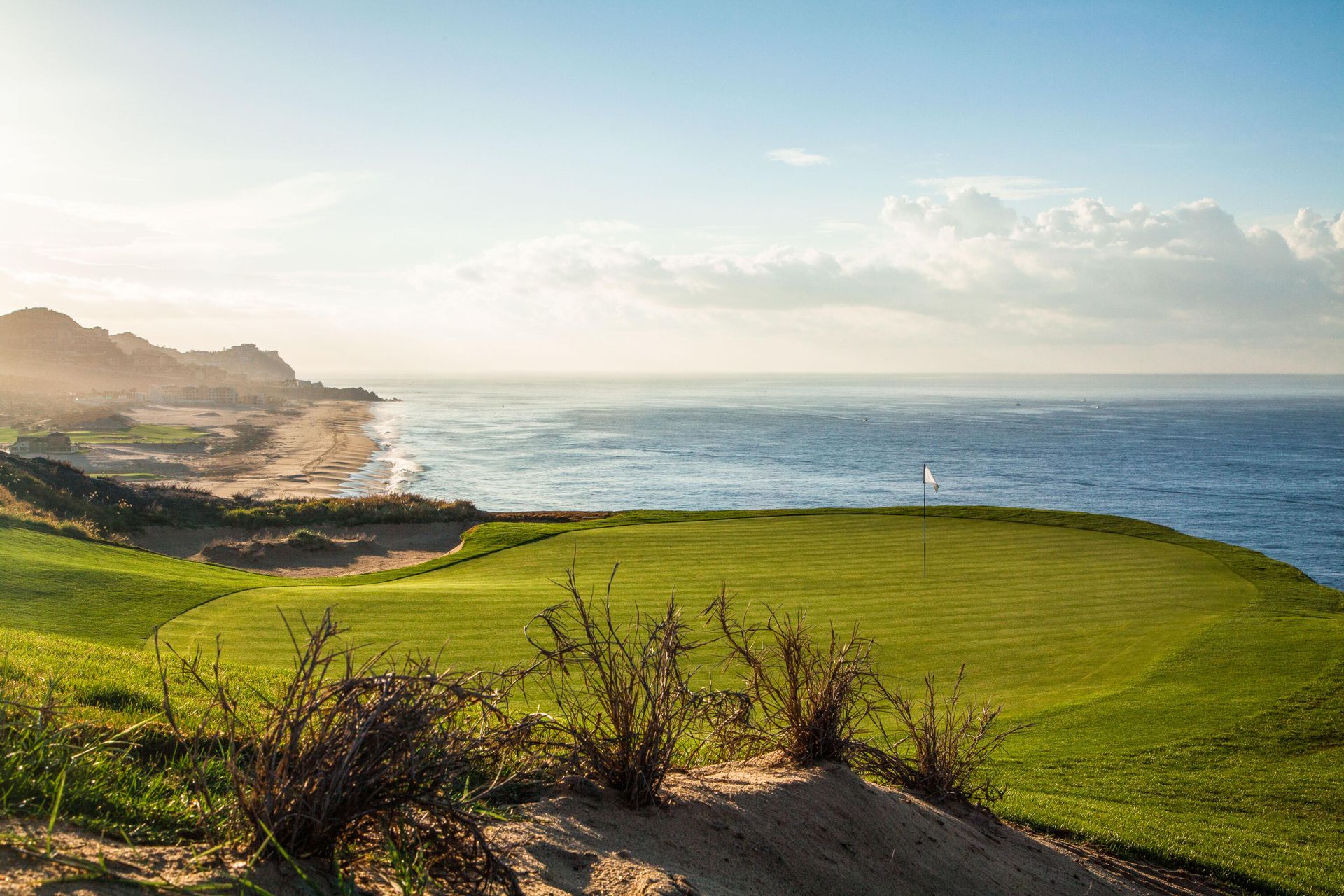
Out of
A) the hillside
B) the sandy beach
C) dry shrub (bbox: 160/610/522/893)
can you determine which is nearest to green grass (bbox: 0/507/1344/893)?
dry shrub (bbox: 160/610/522/893)

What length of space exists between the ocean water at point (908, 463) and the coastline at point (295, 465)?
2.15 meters

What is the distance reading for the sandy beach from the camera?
44.0 m

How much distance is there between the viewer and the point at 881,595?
13945 millimetres

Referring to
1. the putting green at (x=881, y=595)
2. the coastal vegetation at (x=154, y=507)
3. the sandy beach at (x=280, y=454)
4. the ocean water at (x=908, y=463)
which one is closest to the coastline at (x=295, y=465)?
the sandy beach at (x=280, y=454)

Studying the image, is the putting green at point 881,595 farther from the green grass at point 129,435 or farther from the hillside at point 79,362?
the hillside at point 79,362

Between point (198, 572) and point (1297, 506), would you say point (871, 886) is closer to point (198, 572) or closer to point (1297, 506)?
point (198, 572)

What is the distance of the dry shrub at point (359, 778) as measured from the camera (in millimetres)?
2588

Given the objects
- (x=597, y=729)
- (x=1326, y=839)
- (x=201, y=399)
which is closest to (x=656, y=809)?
(x=597, y=729)

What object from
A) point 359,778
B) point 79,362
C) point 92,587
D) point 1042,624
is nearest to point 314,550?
point 92,587

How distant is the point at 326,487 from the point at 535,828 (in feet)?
146

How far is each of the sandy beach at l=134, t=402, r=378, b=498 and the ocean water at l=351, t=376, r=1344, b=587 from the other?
106 inches

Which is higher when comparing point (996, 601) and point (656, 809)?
point (656, 809)

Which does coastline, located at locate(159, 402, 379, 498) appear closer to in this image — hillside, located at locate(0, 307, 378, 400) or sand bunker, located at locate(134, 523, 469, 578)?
sand bunker, located at locate(134, 523, 469, 578)

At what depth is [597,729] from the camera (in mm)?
3750
